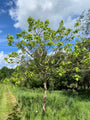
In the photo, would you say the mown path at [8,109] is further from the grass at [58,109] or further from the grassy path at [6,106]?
the grass at [58,109]

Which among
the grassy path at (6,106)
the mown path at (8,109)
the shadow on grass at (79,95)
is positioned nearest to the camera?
the mown path at (8,109)

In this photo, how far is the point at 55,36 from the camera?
17.2 feet

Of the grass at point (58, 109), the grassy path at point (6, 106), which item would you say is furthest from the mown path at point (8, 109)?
the grass at point (58, 109)

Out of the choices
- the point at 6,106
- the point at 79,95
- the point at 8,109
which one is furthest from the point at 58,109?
the point at 79,95

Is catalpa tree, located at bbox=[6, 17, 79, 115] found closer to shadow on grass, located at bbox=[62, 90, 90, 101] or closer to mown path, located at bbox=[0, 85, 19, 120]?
mown path, located at bbox=[0, 85, 19, 120]

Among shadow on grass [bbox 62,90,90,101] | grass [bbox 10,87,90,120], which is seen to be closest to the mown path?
grass [bbox 10,87,90,120]

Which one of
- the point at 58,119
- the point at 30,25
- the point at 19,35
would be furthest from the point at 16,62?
the point at 58,119

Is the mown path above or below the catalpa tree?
below

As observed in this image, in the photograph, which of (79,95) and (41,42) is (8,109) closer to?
(41,42)

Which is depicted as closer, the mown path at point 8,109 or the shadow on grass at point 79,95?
the mown path at point 8,109

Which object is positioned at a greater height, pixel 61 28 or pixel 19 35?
pixel 61 28

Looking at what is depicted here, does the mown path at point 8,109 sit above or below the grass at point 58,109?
below

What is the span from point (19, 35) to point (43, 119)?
398 centimetres

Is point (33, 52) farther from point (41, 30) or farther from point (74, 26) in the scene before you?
point (74, 26)
